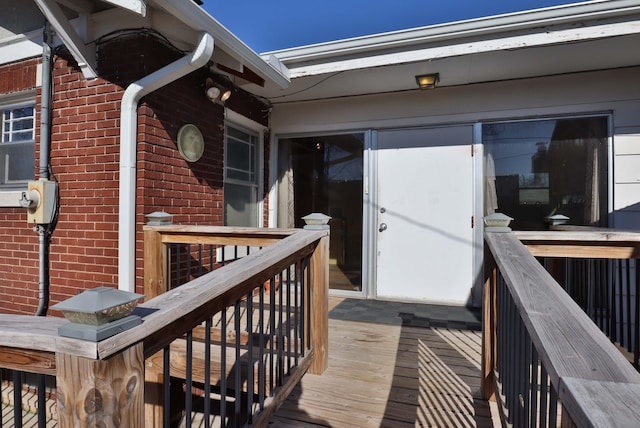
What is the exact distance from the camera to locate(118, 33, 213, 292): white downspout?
2.43 metres

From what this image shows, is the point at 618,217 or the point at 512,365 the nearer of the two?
the point at 512,365

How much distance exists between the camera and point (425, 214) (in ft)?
12.3

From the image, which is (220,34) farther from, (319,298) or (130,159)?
(319,298)

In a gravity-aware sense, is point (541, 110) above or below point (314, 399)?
above

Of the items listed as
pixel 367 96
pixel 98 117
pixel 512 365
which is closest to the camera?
pixel 512 365

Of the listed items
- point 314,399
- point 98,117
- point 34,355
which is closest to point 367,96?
point 98,117

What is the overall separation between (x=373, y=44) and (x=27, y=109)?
311 centimetres

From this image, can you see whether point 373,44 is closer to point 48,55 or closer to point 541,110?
point 541,110

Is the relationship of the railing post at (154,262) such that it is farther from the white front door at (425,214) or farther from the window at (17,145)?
the white front door at (425,214)

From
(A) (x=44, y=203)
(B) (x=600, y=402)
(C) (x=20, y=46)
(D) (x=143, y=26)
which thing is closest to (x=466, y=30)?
(D) (x=143, y=26)

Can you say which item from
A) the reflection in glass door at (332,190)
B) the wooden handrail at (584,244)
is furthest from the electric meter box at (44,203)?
the wooden handrail at (584,244)

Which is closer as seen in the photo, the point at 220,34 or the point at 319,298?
the point at 319,298

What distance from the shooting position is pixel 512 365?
4.18 feet

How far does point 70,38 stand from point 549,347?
313cm
